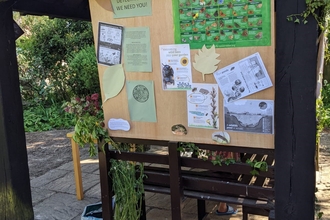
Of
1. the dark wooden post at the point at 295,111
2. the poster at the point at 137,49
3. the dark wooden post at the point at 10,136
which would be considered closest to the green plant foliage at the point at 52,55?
the dark wooden post at the point at 10,136

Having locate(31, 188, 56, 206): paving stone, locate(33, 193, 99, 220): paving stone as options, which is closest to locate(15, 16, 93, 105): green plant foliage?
locate(31, 188, 56, 206): paving stone

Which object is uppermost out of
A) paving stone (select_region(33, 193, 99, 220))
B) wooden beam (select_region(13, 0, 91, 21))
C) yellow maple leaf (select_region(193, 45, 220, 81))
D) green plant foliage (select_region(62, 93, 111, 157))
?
wooden beam (select_region(13, 0, 91, 21))

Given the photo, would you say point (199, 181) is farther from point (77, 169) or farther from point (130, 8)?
point (77, 169)

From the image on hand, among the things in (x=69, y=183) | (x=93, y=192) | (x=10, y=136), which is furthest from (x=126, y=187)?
(x=69, y=183)

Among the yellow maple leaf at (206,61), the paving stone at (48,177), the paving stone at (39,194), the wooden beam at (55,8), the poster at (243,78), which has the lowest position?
the paving stone at (39,194)

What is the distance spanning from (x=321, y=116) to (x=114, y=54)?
1.64 metres

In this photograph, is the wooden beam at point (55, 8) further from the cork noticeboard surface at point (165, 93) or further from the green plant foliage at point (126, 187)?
the green plant foliage at point (126, 187)

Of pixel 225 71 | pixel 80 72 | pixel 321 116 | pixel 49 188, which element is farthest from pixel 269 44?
pixel 80 72

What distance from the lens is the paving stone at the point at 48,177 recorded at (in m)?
5.27

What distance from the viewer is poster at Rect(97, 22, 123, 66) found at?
289 cm

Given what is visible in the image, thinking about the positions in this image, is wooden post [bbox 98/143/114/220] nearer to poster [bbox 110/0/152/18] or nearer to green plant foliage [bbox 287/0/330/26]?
poster [bbox 110/0/152/18]

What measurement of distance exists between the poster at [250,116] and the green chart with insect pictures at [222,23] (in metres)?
0.39

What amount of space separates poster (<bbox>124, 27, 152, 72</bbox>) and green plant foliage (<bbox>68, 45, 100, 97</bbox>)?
5.84 m

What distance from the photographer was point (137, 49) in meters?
2.84
